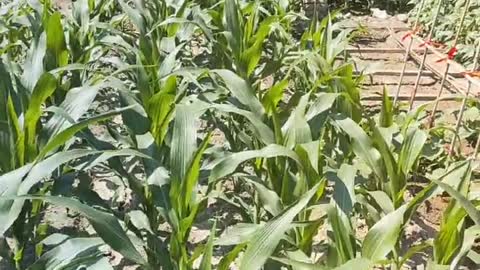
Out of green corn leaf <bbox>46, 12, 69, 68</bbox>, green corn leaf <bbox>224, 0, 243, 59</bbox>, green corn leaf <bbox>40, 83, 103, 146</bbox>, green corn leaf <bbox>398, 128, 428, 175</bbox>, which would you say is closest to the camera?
green corn leaf <bbox>40, 83, 103, 146</bbox>

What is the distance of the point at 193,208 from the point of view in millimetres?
1399

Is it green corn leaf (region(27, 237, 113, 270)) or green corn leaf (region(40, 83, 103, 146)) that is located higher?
green corn leaf (region(40, 83, 103, 146))

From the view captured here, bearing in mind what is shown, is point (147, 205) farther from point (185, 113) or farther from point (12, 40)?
point (12, 40)

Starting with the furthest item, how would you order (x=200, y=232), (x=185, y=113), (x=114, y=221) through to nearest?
(x=200, y=232), (x=185, y=113), (x=114, y=221)

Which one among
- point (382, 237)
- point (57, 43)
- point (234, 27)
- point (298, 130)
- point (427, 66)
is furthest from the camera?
point (427, 66)

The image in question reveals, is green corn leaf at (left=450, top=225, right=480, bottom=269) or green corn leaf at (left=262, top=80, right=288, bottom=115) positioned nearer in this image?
green corn leaf at (left=450, top=225, right=480, bottom=269)

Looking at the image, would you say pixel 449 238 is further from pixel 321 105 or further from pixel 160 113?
pixel 160 113

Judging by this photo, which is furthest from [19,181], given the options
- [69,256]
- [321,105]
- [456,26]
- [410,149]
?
[456,26]

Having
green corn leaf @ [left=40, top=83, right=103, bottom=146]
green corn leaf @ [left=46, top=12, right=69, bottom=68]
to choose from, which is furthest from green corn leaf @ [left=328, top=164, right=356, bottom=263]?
green corn leaf @ [left=46, top=12, right=69, bottom=68]

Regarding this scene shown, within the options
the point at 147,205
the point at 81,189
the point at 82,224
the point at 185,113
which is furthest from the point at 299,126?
the point at 82,224

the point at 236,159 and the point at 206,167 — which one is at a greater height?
the point at 236,159

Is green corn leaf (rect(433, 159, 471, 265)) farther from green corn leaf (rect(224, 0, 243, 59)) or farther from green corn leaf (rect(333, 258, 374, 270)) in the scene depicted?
green corn leaf (rect(224, 0, 243, 59))

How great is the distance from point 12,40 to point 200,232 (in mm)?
1041

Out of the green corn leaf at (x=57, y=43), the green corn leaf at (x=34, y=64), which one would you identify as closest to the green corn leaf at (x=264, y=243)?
the green corn leaf at (x=34, y=64)
